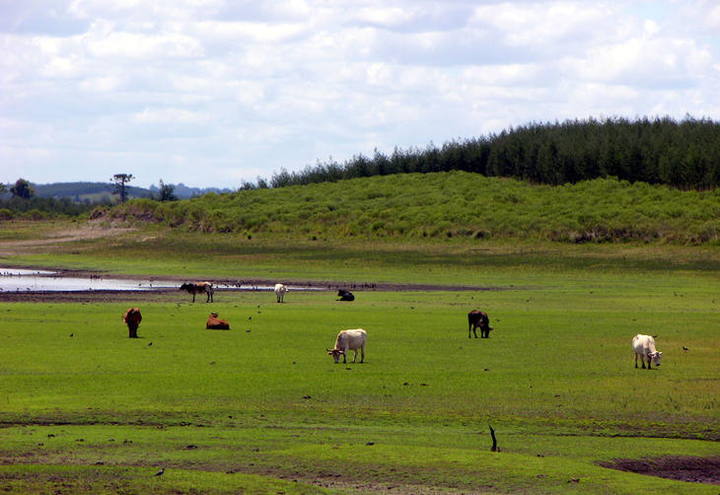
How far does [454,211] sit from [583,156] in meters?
18.4

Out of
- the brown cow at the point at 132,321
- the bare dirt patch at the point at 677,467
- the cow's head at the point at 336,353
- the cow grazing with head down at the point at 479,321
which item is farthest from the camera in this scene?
the cow grazing with head down at the point at 479,321

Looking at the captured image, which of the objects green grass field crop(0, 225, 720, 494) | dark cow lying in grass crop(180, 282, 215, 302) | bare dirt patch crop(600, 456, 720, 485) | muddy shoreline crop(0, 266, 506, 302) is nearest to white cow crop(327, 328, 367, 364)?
green grass field crop(0, 225, 720, 494)

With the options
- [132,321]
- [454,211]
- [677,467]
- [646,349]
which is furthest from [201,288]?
[454,211]

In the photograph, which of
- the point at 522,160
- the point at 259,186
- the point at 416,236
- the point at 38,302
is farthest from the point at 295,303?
the point at 259,186

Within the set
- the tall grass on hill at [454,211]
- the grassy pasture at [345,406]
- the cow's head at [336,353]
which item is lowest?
the grassy pasture at [345,406]

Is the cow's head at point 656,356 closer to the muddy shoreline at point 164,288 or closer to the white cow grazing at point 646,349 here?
the white cow grazing at point 646,349

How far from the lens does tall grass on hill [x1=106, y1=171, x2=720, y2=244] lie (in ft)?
286

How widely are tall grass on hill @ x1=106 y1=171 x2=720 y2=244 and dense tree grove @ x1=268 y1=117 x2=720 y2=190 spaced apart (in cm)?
292

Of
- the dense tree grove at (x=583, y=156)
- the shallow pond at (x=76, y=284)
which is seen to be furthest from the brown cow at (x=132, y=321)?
the dense tree grove at (x=583, y=156)

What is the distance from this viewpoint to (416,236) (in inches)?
3738

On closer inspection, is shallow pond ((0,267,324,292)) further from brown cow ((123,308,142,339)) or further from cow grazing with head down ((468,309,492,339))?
cow grazing with head down ((468,309,492,339))

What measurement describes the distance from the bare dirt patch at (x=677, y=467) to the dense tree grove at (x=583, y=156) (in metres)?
85.6

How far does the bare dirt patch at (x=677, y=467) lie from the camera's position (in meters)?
16.9

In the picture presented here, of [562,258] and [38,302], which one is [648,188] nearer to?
[562,258]
